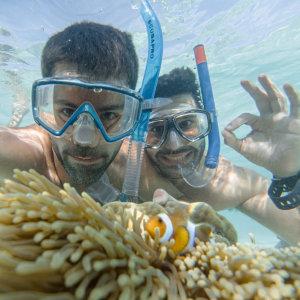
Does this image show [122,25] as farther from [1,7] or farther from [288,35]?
[288,35]

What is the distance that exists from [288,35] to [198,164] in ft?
41.8

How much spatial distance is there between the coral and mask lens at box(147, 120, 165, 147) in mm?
3494

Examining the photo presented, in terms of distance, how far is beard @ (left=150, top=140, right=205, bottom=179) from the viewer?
4992mm

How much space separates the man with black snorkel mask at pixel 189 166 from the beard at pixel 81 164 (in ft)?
3.44

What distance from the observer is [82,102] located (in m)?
3.55

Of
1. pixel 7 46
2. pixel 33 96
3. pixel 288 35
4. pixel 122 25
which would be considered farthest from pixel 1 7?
pixel 288 35

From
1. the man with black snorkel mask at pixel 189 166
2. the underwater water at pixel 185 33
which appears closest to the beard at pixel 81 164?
the man with black snorkel mask at pixel 189 166

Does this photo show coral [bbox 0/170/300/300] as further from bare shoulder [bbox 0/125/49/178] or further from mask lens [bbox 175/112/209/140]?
mask lens [bbox 175/112/209/140]

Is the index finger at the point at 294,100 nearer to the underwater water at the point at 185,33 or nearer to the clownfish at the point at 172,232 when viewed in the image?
the clownfish at the point at 172,232

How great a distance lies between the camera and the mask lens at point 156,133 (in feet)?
16.5

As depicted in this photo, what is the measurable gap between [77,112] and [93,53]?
95 cm

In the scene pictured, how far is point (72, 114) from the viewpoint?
3.50 metres

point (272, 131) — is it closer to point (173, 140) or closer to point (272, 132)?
point (272, 132)

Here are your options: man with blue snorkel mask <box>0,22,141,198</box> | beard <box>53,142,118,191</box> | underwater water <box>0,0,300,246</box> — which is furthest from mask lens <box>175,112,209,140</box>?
underwater water <box>0,0,300,246</box>
